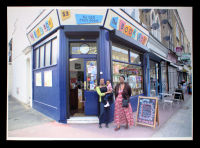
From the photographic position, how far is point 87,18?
15.1 ft

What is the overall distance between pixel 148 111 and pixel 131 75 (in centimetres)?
266

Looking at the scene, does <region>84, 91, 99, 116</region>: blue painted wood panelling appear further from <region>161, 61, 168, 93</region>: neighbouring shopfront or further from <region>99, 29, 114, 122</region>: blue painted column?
<region>161, 61, 168, 93</region>: neighbouring shopfront

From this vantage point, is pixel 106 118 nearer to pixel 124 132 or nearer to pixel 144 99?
pixel 124 132

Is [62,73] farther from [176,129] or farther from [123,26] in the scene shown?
[176,129]

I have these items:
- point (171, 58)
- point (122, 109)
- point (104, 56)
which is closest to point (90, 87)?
point (104, 56)

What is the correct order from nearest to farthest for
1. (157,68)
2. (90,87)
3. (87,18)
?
(87,18)
(90,87)
(157,68)

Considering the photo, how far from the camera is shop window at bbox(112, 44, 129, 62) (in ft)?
18.1

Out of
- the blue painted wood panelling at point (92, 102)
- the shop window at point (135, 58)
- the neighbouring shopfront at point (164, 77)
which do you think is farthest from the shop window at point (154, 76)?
the blue painted wood panelling at point (92, 102)

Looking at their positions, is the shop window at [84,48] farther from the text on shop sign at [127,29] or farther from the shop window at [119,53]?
the text on shop sign at [127,29]

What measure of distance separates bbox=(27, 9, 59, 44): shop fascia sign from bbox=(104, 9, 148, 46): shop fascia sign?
2023 millimetres

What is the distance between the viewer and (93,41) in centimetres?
505

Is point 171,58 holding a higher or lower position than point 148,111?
higher

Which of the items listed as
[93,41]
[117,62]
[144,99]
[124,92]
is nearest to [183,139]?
[144,99]

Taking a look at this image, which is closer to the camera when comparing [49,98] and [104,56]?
[104,56]
